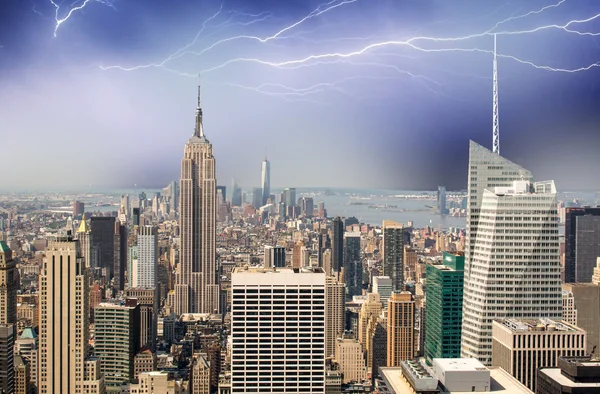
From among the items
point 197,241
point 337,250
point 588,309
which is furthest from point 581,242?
point 197,241

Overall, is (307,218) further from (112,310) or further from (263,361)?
(263,361)

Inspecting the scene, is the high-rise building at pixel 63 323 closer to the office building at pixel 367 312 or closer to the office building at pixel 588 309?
the office building at pixel 367 312

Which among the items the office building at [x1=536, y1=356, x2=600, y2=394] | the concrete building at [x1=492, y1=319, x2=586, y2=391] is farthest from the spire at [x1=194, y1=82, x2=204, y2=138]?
the office building at [x1=536, y1=356, x2=600, y2=394]

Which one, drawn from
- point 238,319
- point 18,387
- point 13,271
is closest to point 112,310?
point 13,271

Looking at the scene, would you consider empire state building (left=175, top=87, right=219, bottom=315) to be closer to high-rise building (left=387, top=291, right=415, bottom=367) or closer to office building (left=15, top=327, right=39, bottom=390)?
high-rise building (left=387, top=291, right=415, bottom=367)

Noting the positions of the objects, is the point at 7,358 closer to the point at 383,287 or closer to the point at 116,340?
the point at 116,340

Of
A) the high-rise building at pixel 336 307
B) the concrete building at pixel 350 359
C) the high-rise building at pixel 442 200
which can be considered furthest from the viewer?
the high-rise building at pixel 336 307

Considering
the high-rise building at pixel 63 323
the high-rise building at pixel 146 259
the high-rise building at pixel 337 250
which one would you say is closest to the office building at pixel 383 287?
the high-rise building at pixel 337 250

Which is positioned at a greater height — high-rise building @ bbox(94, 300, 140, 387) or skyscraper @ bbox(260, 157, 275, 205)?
skyscraper @ bbox(260, 157, 275, 205)
